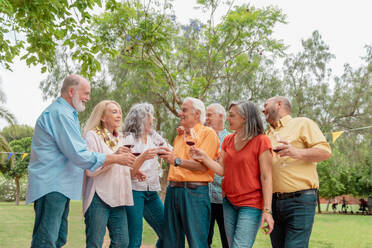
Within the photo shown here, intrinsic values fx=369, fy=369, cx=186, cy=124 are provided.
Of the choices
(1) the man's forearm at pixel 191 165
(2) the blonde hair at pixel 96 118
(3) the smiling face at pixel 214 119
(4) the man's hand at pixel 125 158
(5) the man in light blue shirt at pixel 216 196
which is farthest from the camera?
(3) the smiling face at pixel 214 119

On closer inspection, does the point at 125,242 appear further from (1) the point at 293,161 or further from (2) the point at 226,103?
(2) the point at 226,103

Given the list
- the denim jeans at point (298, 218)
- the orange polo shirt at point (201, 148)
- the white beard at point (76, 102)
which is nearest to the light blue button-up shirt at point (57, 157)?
the white beard at point (76, 102)

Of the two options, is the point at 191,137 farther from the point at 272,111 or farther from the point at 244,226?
the point at 244,226

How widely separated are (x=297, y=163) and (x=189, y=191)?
1069mm

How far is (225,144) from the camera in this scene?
3.59m

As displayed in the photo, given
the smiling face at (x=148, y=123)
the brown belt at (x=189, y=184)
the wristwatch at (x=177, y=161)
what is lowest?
the brown belt at (x=189, y=184)

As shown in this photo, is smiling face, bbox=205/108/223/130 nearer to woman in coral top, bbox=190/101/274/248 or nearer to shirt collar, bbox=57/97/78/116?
woman in coral top, bbox=190/101/274/248

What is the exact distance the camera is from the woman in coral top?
10.3 ft

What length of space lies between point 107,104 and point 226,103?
11334 millimetres

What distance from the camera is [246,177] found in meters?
3.22

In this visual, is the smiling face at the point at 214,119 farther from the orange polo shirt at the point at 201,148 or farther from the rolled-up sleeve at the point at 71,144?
the rolled-up sleeve at the point at 71,144

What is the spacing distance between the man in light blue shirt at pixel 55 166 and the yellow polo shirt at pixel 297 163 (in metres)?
1.42

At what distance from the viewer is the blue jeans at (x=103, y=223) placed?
340 centimetres

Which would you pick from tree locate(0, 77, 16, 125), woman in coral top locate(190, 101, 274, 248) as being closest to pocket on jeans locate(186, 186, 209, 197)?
woman in coral top locate(190, 101, 274, 248)
